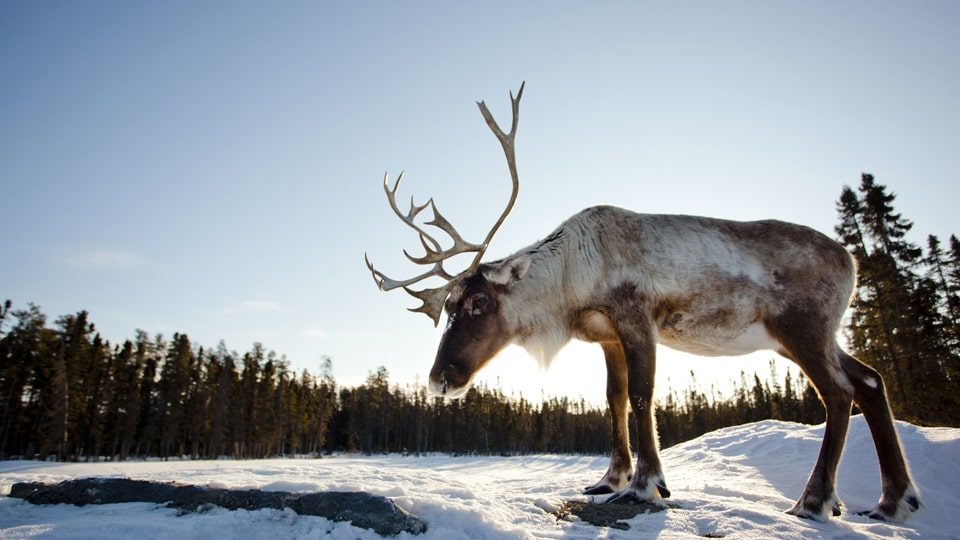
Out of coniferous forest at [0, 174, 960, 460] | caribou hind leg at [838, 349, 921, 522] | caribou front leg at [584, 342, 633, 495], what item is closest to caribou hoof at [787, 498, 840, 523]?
caribou hind leg at [838, 349, 921, 522]

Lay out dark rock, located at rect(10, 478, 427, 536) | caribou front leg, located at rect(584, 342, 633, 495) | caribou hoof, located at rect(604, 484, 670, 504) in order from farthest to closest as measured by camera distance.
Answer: caribou front leg, located at rect(584, 342, 633, 495)
caribou hoof, located at rect(604, 484, 670, 504)
dark rock, located at rect(10, 478, 427, 536)

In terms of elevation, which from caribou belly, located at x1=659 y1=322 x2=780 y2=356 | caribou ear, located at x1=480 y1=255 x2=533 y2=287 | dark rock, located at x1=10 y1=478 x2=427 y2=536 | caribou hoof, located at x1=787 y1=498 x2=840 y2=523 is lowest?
caribou hoof, located at x1=787 y1=498 x2=840 y2=523

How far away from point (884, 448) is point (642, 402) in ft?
8.11

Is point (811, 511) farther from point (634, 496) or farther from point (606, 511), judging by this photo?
point (606, 511)

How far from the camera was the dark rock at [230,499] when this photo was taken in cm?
299

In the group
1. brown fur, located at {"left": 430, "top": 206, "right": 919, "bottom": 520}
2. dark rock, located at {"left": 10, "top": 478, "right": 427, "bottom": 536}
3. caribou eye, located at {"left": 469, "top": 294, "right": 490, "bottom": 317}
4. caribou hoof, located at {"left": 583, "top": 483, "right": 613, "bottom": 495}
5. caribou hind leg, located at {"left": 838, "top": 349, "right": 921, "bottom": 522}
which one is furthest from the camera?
caribou eye, located at {"left": 469, "top": 294, "right": 490, "bottom": 317}

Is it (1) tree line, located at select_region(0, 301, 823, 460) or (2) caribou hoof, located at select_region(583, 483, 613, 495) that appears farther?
(1) tree line, located at select_region(0, 301, 823, 460)

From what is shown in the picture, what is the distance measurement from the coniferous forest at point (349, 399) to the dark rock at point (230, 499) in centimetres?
1781

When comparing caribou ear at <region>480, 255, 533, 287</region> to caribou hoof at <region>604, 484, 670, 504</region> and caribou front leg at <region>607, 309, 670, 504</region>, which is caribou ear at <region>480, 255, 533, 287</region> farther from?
caribou hoof at <region>604, 484, 670, 504</region>

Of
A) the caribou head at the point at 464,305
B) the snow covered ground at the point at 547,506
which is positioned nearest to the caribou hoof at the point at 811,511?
the snow covered ground at the point at 547,506

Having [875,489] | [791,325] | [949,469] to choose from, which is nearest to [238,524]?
[791,325]

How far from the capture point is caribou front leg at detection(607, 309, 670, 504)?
4.76 meters

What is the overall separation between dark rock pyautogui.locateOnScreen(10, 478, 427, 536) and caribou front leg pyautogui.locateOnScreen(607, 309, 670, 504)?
2.43 m

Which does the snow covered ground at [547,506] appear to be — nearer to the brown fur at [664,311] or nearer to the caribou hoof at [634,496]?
the caribou hoof at [634,496]
